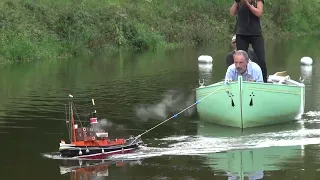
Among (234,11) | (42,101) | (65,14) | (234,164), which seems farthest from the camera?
(65,14)

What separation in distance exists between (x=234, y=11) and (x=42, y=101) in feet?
17.6

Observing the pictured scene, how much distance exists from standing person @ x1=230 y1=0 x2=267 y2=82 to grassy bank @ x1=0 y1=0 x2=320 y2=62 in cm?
1715

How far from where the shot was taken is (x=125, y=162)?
9422 millimetres

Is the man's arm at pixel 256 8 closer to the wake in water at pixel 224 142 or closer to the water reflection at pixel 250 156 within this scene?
the water reflection at pixel 250 156

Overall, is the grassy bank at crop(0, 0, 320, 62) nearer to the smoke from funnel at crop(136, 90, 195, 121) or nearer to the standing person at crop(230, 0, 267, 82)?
the smoke from funnel at crop(136, 90, 195, 121)

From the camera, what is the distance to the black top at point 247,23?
518 inches

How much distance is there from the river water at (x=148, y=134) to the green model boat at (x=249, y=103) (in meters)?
0.21

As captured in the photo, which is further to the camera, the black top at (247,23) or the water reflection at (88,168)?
the black top at (247,23)

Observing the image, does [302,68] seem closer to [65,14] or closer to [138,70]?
[138,70]

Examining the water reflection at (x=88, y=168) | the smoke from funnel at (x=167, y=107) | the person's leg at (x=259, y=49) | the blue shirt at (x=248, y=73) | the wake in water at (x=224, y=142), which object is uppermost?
the person's leg at (x=259, y=49)

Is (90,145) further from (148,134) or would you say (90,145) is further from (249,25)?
(249,25)

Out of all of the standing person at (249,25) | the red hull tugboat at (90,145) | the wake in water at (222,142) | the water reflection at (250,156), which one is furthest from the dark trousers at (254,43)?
the red hull tugboat at (90,145)

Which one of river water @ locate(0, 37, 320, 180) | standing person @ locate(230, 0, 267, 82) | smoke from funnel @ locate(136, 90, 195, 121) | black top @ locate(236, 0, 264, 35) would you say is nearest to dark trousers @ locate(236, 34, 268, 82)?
standing person @ locate(230, 0, 267, 82)

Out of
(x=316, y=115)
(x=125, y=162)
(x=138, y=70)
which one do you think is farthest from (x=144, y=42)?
(x=125, y=162)
